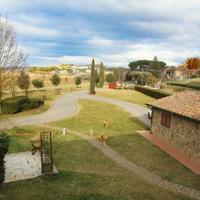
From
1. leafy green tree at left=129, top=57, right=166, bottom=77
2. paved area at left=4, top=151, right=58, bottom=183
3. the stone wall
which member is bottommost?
paved area at left=4, top=151, right=58, bottom=183

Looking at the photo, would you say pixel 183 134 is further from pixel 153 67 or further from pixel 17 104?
pixel 153 67

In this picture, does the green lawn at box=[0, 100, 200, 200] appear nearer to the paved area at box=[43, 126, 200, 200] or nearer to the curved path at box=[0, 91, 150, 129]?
the paved area at box=[43, 126, 200, 200]

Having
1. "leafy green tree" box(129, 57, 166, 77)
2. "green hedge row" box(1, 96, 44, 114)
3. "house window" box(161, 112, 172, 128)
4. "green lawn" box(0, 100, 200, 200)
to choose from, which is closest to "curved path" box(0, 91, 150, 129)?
"green hedge row" box(1, 96, 44, 114)

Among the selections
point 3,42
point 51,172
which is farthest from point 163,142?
point 3,42

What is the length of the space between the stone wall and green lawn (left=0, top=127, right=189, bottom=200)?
5427 mm

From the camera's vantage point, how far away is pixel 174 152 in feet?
66.9

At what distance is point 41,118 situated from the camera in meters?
31.3

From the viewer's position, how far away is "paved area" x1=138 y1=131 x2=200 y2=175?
698 inches

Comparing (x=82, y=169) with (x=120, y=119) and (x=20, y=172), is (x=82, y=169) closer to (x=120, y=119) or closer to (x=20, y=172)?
(x=20, y=172)

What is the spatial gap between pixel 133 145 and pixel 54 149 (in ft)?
20.2

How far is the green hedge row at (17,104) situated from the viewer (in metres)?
33.9

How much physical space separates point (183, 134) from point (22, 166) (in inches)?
442

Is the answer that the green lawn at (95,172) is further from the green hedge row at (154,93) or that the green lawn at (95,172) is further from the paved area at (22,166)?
the green hedge row at (154,93)

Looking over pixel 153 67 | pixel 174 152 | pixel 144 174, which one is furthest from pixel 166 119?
pixel 153 67
